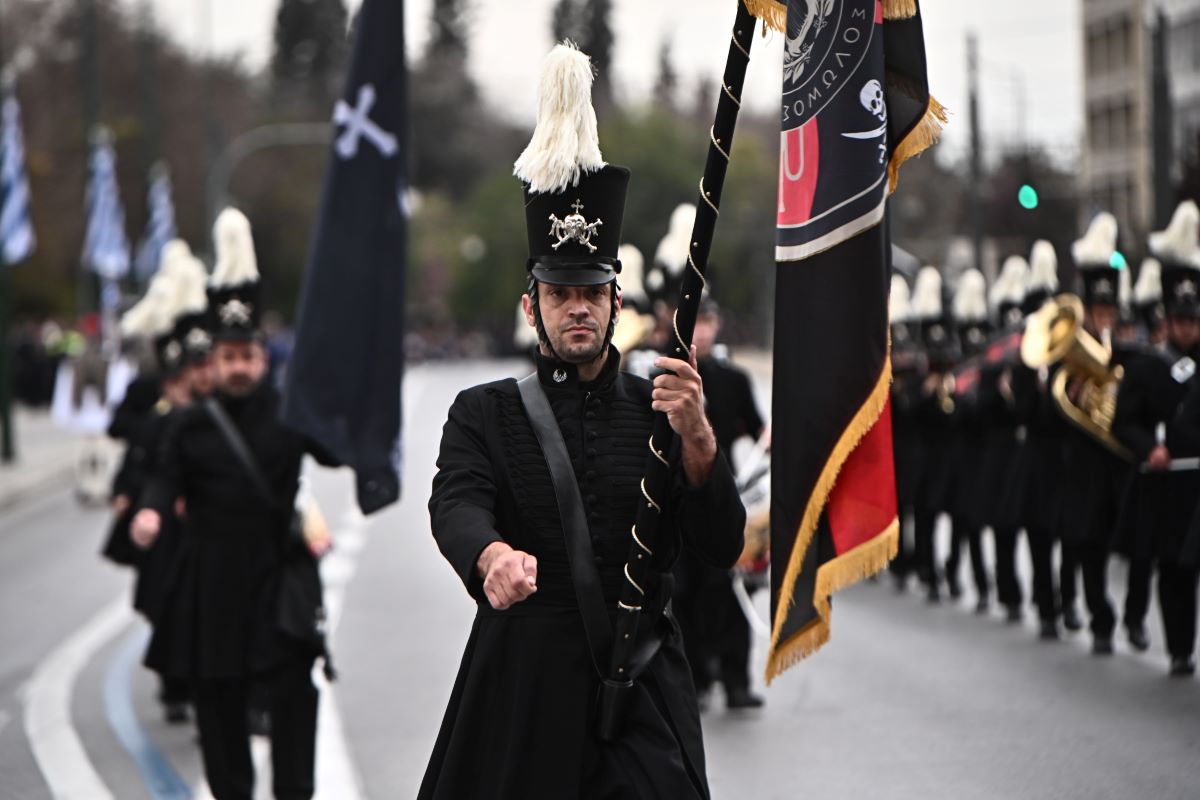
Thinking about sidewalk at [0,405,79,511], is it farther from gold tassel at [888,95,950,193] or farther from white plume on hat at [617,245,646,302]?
gold tassel at [888,95,950,193]

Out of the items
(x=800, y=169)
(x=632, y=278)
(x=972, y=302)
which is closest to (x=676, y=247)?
(x=632, y=278)

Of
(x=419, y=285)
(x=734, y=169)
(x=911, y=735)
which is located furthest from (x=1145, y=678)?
(x=419, y=285)

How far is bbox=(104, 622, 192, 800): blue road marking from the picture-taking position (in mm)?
8750

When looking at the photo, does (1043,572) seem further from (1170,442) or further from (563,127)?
(563,127)

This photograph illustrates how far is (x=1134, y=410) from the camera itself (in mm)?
11547

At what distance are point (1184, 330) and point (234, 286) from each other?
566cm

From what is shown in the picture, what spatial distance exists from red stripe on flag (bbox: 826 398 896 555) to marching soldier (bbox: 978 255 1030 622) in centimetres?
765

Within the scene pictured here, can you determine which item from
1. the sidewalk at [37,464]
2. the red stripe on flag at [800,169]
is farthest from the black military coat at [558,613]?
the sidewalk at [37,464]

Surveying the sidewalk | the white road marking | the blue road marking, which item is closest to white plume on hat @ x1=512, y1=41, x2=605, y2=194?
the blue road marking

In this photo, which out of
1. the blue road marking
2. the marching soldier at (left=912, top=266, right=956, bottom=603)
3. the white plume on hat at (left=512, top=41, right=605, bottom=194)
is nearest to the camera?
the white plume on hat at (left=512, top=41, right=605, bottom=194)

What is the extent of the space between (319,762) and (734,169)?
7710cm

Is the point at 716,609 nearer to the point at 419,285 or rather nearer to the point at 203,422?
the point at 203,422

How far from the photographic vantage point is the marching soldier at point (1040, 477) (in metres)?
12.7

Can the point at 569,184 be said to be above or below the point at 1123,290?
above
